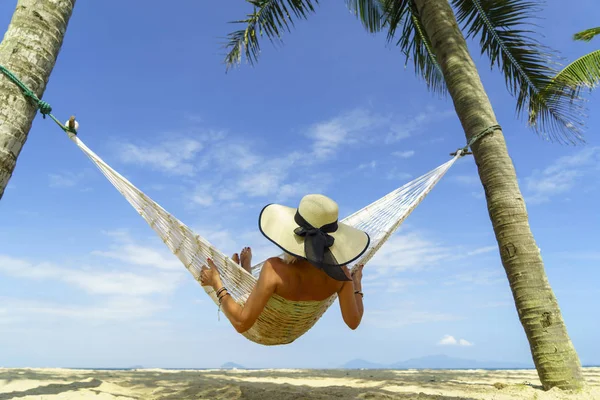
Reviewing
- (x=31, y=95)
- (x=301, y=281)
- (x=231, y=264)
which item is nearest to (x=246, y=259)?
(x=231, y=264)

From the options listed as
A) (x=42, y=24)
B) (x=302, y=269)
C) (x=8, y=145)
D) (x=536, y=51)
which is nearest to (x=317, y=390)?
(x=302, y=269)

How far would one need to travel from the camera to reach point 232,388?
12.6ft

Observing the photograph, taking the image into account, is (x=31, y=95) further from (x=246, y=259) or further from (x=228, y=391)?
(x=228, y=391)

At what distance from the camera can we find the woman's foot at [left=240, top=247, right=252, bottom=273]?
2932 millimetres

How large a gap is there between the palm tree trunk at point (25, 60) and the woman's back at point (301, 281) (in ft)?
4.38

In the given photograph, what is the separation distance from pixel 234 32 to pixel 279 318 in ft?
14.9

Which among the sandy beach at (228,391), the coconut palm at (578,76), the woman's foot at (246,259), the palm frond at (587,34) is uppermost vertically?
the palm frond at (587,34)

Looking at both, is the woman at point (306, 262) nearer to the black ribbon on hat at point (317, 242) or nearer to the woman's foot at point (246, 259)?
the black ribbon on hat at point (317, 242)

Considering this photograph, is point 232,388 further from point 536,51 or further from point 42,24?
point 536,51

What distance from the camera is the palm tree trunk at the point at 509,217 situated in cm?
333

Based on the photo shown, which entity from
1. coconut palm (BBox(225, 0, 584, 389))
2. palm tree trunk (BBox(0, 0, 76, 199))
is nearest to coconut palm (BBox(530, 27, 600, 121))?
coconut palm (BBox(225, 0, 584, 389))

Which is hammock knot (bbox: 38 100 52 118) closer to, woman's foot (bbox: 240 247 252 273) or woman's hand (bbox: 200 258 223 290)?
woman's hand (bbox: 200 258 223 290)

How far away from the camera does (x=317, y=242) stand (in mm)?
2158

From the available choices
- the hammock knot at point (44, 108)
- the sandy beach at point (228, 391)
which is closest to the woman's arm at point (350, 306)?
the sandy beach at point (228, 391)
